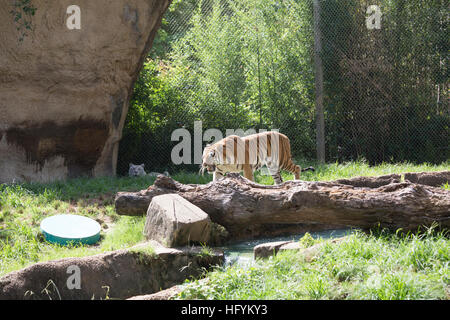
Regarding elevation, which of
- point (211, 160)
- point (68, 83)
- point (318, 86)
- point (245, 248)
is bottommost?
point (245, 248)

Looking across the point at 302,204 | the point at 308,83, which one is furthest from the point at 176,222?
the point at 308,83

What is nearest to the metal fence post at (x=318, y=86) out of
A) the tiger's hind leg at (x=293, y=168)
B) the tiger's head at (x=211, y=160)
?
the tiger's hind leg at (x=293, y=168)

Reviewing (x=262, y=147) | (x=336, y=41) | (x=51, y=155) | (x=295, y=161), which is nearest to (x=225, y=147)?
(x=262, y=147)

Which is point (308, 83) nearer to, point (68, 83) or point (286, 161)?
point (286, 161)

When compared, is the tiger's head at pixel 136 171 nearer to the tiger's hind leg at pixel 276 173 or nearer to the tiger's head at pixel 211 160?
the tiger's head at pixel 211 160

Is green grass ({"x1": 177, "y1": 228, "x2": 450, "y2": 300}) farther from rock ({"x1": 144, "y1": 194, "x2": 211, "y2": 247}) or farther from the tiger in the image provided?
the tiger

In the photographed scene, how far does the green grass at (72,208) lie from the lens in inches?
211

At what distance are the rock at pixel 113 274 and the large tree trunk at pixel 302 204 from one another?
2.17 ft

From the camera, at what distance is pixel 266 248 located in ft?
15.4

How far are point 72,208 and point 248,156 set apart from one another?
2753mm

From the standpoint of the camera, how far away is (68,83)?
29.8 ft

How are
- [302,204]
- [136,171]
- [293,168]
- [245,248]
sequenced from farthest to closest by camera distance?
[136,171]
[293,168]
[245,248]
[302,204]

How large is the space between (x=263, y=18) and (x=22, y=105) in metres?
4.95

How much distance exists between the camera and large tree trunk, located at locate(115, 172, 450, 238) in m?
4.80
